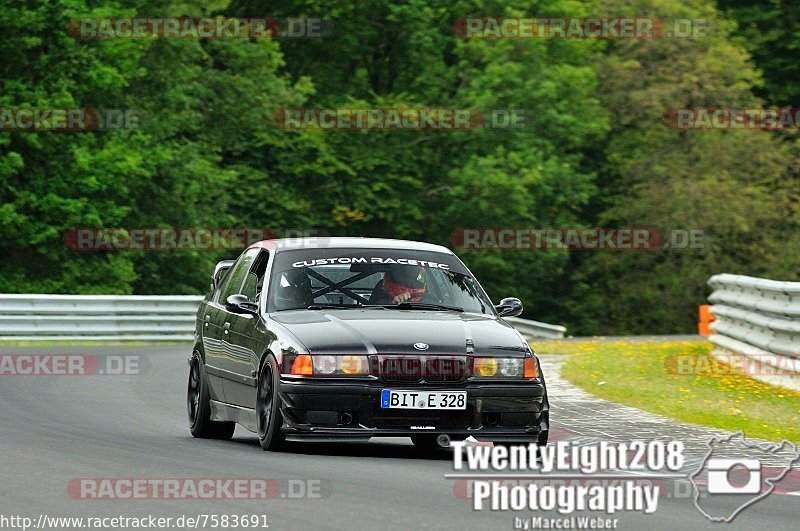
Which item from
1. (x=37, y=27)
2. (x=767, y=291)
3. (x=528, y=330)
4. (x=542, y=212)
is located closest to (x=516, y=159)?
(x=542, y=212)

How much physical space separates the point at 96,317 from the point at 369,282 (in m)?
20.3

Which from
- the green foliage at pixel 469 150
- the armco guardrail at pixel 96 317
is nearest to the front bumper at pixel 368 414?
the armco guardrail at pixel 96 317

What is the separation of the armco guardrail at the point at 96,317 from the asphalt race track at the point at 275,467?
13.1 metres

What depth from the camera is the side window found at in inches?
538

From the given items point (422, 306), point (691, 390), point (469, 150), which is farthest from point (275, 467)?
point (469, 150)

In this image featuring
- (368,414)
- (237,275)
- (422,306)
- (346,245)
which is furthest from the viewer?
(237,275)

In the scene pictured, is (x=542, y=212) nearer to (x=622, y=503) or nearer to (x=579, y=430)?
(x=579, y=430)

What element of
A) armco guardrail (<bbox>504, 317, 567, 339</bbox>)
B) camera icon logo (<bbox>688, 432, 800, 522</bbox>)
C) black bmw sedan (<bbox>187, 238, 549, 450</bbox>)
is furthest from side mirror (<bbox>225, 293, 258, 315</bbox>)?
armco guardrail (<bbox>504, 317, 567, 339</bbox>)

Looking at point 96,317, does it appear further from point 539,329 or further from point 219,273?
point 219,273

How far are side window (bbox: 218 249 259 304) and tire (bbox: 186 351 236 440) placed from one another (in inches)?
23.8

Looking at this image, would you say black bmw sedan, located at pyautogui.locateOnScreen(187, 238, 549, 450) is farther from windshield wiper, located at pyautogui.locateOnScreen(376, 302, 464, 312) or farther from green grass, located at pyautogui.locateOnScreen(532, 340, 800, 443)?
green grass, located at pyautogui.locateOnScreen(532, 340, 800, 443)

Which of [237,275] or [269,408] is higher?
[237,275]

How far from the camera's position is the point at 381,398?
37.0ft

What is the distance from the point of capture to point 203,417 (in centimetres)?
1359
